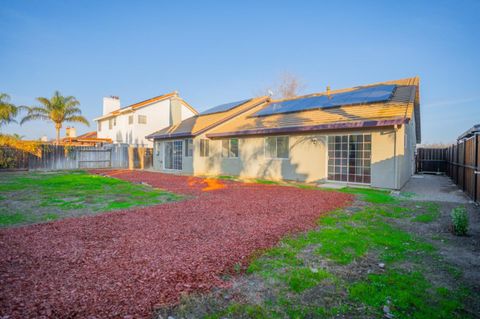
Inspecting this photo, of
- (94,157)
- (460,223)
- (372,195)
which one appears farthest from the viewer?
(94,157)

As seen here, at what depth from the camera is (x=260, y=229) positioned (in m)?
4.88

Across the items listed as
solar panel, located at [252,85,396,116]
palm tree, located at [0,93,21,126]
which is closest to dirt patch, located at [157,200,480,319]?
solar panel, located at [252,85,396,116]

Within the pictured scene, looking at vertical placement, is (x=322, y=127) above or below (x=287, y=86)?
below

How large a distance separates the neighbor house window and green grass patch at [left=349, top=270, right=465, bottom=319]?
44.3ft

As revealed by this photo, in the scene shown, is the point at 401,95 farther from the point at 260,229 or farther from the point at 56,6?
the point at 56,6

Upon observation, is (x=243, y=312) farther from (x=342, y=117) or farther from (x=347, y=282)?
(x=342, y=117)

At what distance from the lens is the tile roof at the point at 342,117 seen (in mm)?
10430

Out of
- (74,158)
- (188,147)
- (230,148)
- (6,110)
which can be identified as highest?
(6,110)

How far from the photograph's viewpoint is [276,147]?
1416 centimetres

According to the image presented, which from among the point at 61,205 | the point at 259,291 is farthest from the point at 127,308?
the point at 61,205

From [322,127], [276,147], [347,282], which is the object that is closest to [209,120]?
[276,147]

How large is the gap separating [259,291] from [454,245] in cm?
378

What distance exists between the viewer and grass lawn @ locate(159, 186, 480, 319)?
7.84ft

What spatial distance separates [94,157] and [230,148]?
533 inches
